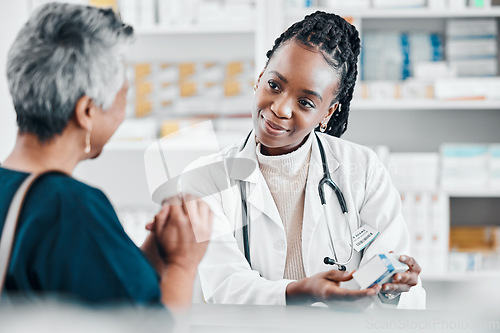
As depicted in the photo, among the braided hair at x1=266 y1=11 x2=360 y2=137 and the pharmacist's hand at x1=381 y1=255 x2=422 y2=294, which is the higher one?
the braided hair at x1=266 y1=11 x2=360 y2=137

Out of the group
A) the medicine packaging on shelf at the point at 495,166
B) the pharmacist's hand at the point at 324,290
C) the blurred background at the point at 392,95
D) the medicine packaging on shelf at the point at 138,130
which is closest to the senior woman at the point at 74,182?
the pharmacist's hand at the point at 324,290

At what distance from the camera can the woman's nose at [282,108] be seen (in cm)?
90

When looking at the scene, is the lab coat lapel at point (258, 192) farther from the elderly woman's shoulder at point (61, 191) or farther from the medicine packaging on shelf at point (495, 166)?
the medicine packaging on shelf at point (495, 166)

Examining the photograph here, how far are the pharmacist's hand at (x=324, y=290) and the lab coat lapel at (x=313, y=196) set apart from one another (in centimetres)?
11

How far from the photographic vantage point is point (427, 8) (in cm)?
195

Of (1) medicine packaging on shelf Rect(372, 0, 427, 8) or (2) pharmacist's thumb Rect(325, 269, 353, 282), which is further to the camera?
(1) medicine packaging on shelf Rect(372, 0, 427, 8)

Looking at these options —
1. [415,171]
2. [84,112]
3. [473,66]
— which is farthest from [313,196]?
[473,66]

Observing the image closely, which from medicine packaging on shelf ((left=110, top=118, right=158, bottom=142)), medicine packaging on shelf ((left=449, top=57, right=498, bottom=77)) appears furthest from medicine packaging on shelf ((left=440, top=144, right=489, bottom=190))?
medicine packaging on shelf ((left=110, top=118, right=158, bottom=142))

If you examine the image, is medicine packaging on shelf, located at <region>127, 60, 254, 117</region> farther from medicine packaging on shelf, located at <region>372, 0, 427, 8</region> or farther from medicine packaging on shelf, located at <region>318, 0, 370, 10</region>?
medicine packaging on shelf, located at <region>372, 0, 427, 8</region>

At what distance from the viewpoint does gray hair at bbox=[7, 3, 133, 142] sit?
56 centimetres

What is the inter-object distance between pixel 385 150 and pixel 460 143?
17.0 inches

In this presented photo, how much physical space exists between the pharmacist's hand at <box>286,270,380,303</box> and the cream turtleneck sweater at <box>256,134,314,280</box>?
111 mm

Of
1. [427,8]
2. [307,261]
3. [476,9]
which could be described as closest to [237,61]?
[427,8]

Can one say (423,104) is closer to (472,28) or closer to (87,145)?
(472,28)
